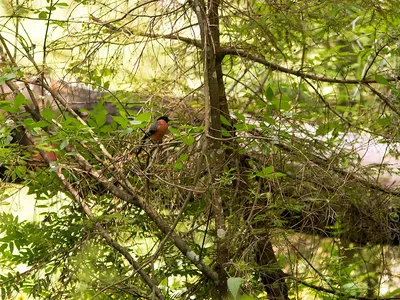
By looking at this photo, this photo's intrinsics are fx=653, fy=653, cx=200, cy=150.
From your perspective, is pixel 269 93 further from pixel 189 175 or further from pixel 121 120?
pixel 121 120

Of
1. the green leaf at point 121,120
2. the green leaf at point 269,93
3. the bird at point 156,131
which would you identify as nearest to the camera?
the green leaf at point 121,120

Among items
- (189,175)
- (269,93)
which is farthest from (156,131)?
(269,93)

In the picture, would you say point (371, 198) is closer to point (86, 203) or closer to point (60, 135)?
point (86, 203)

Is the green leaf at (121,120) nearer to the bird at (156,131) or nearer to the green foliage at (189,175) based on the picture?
the green foliage at (189,175)

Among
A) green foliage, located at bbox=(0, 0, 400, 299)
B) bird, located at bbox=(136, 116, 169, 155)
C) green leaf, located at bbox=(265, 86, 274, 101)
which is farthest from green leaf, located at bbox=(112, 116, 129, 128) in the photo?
green leaf, located at bbox=(265, 86, 274, 101)

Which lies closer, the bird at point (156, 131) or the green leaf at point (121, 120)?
the green leaf at point (121, 120)

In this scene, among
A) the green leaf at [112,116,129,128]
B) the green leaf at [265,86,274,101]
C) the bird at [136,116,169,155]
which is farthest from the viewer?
the bird at [136,116,169,155]

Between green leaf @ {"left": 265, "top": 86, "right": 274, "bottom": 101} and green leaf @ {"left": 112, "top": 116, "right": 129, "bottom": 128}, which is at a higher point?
green leaf @ {"left": 265, "top": 86, "right": 274, "bottom": 101}

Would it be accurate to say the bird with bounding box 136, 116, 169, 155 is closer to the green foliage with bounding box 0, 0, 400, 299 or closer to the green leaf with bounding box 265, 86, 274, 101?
the green foliage with bounding box 0, 0, 400, 299

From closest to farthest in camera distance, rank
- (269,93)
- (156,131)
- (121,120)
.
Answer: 1. (121,120)
2. (269,93)
3. (156,131)

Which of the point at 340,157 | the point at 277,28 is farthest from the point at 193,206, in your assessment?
the point at 277,28

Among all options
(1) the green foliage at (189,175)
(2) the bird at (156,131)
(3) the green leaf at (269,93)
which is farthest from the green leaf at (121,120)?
(3) the green leaf at (269,93)

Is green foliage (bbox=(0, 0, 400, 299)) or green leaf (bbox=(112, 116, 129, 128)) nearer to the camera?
green leaf (bbox=(112, 116, 129, 128))

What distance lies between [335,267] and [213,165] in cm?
73
